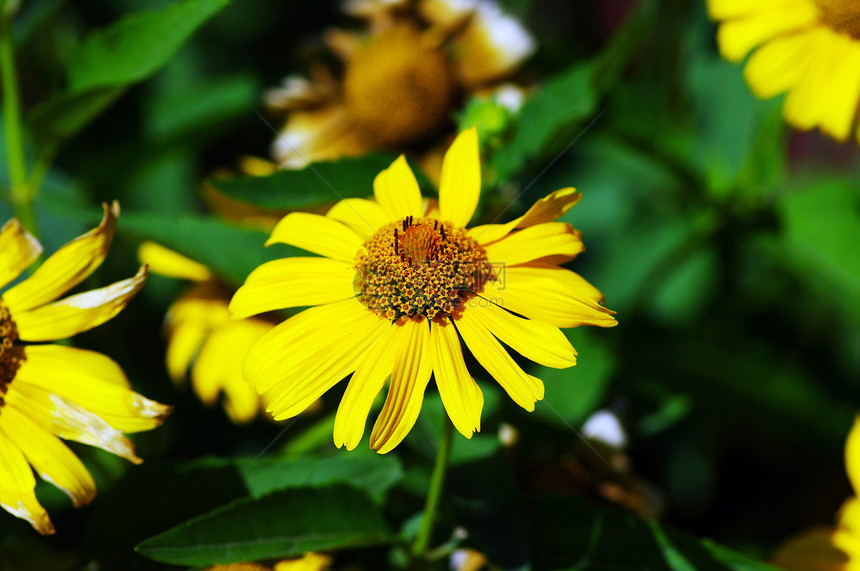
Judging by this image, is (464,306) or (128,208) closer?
(464,306)

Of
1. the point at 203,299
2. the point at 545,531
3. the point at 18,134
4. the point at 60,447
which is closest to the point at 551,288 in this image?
the point at 545,531

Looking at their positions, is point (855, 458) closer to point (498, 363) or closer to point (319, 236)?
point (498, 363)

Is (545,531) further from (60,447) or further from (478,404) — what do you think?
(60,447)

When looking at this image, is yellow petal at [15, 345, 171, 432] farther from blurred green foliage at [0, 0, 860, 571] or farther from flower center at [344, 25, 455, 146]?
flower center at [344, 25, 455, 146]

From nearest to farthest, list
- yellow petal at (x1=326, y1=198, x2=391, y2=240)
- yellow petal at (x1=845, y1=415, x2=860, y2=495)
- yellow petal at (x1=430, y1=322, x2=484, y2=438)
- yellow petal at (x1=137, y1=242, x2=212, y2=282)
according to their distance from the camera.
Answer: yellow petal at (x1=430, y1=322, x2=484, y2=438) < yellow petal at (x1=326, y1=198, x2=391, y2=240) < yellow petal at (x1=845, y1=415, x2=860, y2=495) < yellow petal at (x1=137, y1=242, x2=212, y2=282)

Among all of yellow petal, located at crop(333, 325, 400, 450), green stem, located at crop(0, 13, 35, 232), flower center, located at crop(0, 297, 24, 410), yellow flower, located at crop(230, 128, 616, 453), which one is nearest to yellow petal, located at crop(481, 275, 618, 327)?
yellow flower, located at crop(230, 128, 616, 453)

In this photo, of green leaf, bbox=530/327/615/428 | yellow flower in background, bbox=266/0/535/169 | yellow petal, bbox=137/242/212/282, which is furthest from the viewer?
yellow flower in background, bbox=266/0/535/169

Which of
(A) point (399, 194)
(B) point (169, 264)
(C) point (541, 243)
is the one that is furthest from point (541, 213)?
(B) point (169, 264)
